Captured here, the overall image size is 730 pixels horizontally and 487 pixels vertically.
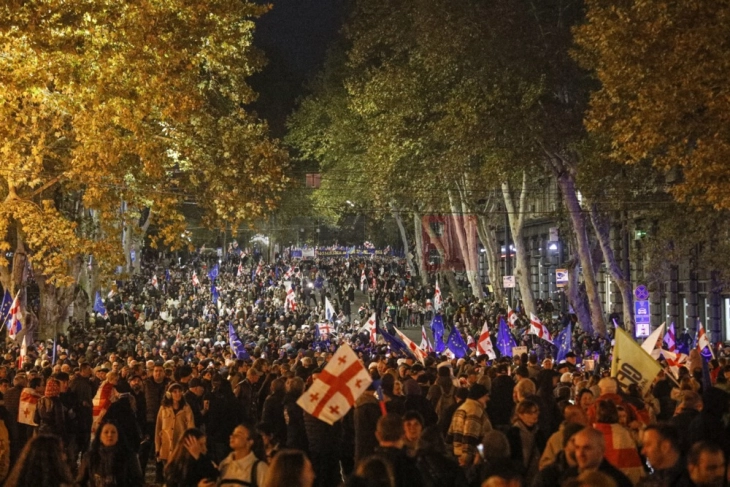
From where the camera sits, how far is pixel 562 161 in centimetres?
3180

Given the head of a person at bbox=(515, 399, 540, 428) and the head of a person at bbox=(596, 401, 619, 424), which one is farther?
the head of a person at bbox=(515, 399, 540, 428)

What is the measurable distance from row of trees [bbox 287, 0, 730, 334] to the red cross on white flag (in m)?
10.6

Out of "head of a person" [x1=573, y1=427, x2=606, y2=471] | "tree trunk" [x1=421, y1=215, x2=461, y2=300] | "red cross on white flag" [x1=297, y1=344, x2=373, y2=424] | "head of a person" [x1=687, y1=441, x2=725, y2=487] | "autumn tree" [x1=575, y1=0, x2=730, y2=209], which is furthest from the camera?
"tree trunk" [x1=421, y1=215, x2=461, y2=300]

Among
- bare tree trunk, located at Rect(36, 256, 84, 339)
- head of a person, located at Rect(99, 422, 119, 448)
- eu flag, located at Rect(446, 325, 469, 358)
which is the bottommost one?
head of a person, located at Rect(99, 422, 119, 448)

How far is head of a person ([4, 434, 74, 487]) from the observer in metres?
7.15

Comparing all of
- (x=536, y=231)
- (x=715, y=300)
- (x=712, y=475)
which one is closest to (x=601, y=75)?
(x=712, y=475)

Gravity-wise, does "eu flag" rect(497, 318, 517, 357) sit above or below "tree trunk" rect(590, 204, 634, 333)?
below

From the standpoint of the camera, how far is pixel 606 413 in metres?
7.63

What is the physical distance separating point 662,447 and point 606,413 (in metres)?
1.11

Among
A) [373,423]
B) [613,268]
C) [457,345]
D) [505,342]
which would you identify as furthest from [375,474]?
[613,268]

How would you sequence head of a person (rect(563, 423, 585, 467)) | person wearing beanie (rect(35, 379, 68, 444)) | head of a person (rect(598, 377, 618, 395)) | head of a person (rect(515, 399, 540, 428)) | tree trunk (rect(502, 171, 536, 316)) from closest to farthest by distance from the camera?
head of a person (rect(563, 423, 585, 467)) < head of a person (rect(515, 399, 540, 428)) < head of a person (rect(598, 377, 618, 395)) < person wearing beanie (rect(35, 379, 68, 444)) < tree trunk (rect(502, 171, 536, 316))

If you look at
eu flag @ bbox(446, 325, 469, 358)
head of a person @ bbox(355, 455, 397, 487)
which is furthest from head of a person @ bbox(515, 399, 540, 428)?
eu flag @ bbox(446, 325, 469, 358)

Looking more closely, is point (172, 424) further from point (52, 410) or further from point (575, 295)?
point (575, 295)

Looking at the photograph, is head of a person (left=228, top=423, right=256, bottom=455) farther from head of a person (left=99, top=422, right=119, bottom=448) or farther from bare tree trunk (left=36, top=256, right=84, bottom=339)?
bare tree trunk (left=36, top=256, right=84, bottom=339)
